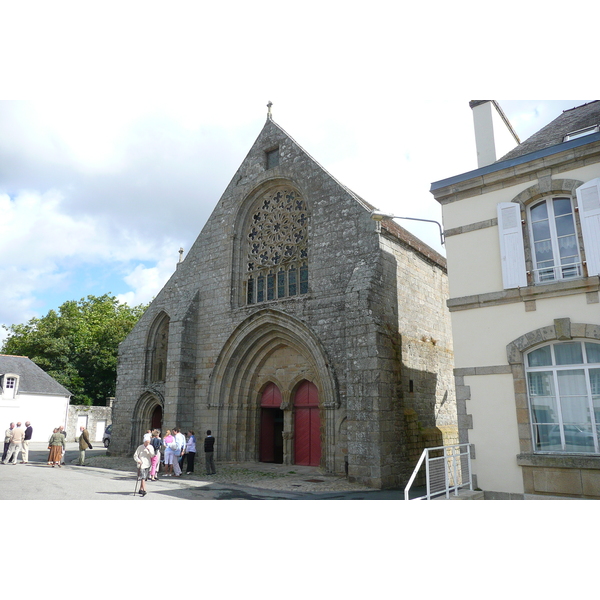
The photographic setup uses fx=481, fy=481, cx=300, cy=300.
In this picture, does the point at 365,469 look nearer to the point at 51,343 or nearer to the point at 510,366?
the point at 510,366

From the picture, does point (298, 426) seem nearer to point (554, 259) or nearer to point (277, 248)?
point (277, 248)

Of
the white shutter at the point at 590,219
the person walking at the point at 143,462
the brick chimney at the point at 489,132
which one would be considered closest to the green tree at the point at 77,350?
the person walking at the point at 143,462

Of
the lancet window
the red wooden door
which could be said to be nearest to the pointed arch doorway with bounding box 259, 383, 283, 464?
the red wooden door

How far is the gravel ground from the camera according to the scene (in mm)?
10322

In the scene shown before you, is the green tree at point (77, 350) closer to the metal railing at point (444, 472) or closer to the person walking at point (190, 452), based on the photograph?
the person walking at point (190, 452)

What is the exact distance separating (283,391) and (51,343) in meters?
26.7

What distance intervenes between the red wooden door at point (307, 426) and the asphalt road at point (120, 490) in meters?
3.30

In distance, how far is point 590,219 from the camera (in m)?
6.98

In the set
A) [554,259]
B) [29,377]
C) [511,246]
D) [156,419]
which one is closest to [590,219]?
[554,259]

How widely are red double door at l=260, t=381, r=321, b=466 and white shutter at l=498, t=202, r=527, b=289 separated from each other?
7453 mm

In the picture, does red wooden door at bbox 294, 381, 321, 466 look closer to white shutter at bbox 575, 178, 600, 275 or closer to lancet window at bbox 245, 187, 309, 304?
lancet window at bbox 245, 187, 309, 304

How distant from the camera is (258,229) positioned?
15688 millimetres

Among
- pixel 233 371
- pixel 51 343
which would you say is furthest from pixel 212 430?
pixel 51 343

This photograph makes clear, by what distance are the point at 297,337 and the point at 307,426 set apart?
2.66 meters
